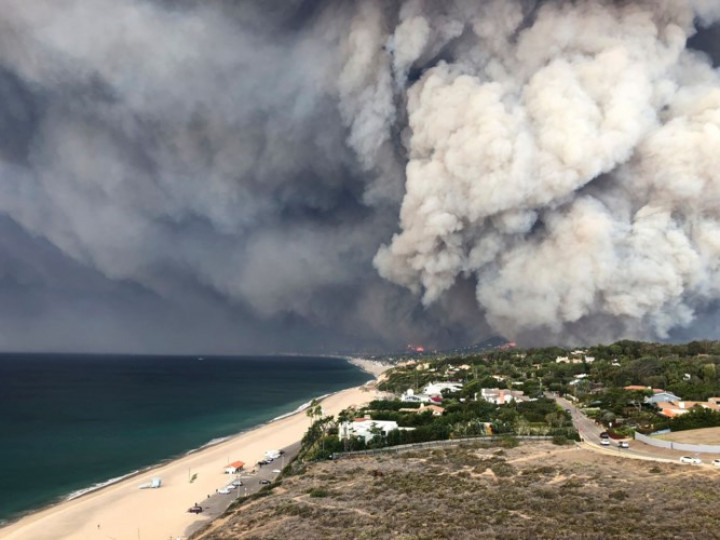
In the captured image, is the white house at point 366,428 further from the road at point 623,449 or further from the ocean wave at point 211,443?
the ocean wave at point 211,443

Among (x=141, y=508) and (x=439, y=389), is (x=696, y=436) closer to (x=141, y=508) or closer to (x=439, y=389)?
(x=141, y=508)

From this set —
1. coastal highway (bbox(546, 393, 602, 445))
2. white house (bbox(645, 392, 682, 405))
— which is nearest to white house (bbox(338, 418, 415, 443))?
coastal highway (bbox(546, 393, 602, 445))

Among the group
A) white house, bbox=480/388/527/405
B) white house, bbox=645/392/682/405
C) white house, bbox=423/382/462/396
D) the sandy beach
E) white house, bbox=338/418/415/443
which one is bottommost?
the sandy beach

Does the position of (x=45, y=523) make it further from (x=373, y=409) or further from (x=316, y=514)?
(x=373, y=409)

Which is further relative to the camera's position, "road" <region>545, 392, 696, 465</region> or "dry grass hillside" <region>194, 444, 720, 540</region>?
"road" <region>545, 392, 696, 465</region>

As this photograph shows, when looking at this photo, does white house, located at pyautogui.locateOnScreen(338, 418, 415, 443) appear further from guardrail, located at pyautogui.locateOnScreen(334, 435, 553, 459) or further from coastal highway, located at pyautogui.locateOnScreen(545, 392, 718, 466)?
coastal highway, located at pyautogui.locateOnScreen(545, 392, 718, 466)

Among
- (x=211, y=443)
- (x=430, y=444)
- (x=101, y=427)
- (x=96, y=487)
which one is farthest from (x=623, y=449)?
(x=101, y=427)

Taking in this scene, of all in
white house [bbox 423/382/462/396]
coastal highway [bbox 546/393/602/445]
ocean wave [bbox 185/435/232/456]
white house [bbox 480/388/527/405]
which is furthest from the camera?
white house [bbox 423/382/462/396]
